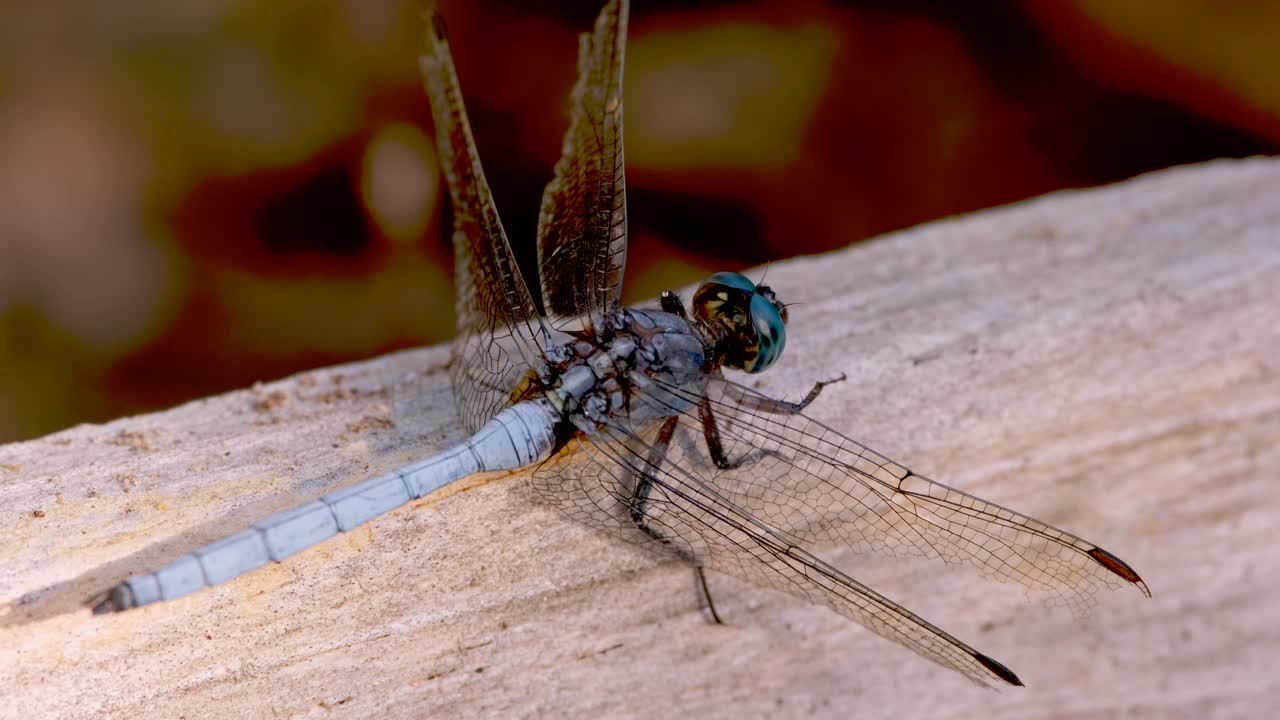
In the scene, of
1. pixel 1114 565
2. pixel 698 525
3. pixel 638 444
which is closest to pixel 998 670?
pixel 1114 565

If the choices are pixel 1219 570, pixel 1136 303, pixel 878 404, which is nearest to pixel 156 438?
pixel 878 404

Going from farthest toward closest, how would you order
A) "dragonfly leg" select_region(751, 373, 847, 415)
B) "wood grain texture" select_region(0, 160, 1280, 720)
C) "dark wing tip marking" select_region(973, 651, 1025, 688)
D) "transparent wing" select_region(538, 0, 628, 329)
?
"transparent wing" select_region(538, 0, 628, 329) < "dragonfly leg" select_region(751, 373, 847, 415) < "dark wing tip marking" select_region(973, 651, 1025, 688) < "wood grain texture" select_region(0, 160, 1280, 720)

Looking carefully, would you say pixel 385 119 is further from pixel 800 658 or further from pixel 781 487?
pixel 800 658

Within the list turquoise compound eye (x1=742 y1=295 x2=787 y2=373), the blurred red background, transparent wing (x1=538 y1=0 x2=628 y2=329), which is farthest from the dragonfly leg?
the blurred red background

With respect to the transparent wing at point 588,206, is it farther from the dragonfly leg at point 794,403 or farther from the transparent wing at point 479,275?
the dragonfly leg at point 794,403

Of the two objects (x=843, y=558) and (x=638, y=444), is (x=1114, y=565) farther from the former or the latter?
(x=638, y=444)

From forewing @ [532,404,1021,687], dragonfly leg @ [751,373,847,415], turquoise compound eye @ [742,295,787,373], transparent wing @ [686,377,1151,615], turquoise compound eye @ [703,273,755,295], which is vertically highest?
turquoise compound eye @ [703,273,755,295]

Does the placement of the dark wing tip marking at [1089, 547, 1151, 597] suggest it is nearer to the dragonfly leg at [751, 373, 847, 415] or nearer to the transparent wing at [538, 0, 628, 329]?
the dragonfly leg at [751, 373, 847, 415]
